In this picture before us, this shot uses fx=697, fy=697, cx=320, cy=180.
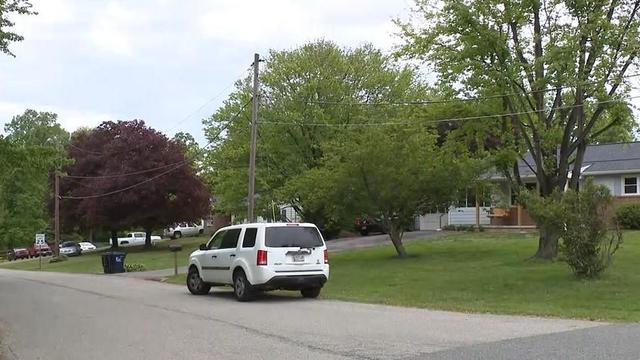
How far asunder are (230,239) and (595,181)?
25360 millimetres

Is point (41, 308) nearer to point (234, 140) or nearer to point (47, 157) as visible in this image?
point (47, 157)

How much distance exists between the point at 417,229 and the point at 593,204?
28793mm

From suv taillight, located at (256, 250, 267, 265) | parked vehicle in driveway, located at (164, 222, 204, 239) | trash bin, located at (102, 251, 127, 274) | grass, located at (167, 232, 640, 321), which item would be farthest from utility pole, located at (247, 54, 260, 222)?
parked vehicle in driveway, located at (164, 222, 204, 239)

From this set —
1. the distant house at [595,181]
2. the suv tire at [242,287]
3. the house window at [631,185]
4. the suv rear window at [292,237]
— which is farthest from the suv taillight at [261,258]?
the house window at [631,185]

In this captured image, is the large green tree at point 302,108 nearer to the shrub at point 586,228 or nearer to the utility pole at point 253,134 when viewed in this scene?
the utility pole at point 253,134

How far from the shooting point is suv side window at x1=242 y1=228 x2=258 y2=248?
16297mm

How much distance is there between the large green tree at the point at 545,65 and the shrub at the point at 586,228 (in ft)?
12.2

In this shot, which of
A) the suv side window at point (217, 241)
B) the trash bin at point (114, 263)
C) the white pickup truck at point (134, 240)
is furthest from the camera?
the white pickup truck at point (134, 240)

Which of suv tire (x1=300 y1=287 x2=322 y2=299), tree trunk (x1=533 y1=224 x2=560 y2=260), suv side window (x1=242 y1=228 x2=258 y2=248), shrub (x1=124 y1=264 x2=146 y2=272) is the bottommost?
shrub (x1=124 y1=264 x2=146 y2=272)

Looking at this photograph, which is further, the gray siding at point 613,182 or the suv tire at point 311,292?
the gray siding at point 613,182

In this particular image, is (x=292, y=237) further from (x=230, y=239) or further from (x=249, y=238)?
(x=230, y=239)

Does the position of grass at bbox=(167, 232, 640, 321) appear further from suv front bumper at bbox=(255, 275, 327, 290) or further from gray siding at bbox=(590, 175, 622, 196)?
gray siding at bbox=(590, 175, 622, 196)

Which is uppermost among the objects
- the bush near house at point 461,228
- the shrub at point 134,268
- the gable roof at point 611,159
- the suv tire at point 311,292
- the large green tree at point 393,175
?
the gable roof at point 611,159

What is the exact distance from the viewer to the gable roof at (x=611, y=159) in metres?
37.4
